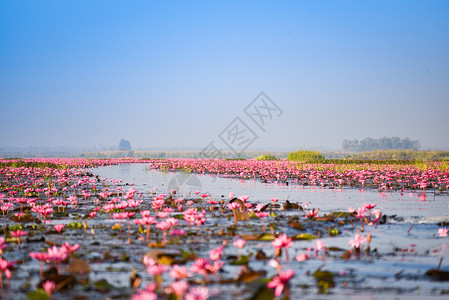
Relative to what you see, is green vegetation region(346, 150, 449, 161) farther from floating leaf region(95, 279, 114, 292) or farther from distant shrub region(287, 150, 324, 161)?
floating leaf region(95, 279, 114, 292)

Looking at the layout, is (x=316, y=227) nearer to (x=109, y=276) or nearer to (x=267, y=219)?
(x=267, y=219)

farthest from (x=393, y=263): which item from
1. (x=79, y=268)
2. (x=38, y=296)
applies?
(x=38, y=296)

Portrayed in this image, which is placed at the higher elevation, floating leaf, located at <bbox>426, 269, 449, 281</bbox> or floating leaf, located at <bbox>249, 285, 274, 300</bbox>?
floating leaf, located at <bbox>249, 285, 274, 300</bbox>

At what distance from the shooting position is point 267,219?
9477mm

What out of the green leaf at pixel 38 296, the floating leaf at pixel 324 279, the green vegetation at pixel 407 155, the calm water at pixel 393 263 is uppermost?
the green vegetation at pixel 407 155

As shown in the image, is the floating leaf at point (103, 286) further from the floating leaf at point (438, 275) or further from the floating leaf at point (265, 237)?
the floating leaf at point (438, 275)

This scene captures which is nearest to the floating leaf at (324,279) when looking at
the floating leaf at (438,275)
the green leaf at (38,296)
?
the floating leaf at (438,275)

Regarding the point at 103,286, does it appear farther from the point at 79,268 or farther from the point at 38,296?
the point at 79,268

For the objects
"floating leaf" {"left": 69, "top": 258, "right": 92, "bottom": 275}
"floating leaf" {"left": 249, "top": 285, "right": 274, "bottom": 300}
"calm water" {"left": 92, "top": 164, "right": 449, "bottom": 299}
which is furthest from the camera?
"floating leaf" {"left": 69, "top": 258, "right": 92, "bottom": 275}

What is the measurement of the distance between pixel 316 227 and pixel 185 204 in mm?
5070

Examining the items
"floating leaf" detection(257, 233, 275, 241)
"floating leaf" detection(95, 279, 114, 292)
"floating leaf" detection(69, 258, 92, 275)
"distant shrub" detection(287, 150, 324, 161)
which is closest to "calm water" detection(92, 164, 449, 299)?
"floating leaf" detection(257, 233, 275, 241)

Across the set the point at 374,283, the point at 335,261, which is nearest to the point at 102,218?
the point at 335,261

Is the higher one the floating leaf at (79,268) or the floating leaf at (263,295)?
the floating leaf at (263,295)

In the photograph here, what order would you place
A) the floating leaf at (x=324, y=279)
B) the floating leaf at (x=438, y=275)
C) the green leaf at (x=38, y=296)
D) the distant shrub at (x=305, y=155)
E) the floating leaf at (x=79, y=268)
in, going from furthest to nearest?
the distant shrub at (x=305, y=155) → the floating leaf at (x=79, y=268) → the floating leaf at (x=438, y=275) → the floating leaf at (x=324, y=279) → the green leaf at (x=38, y=296)
